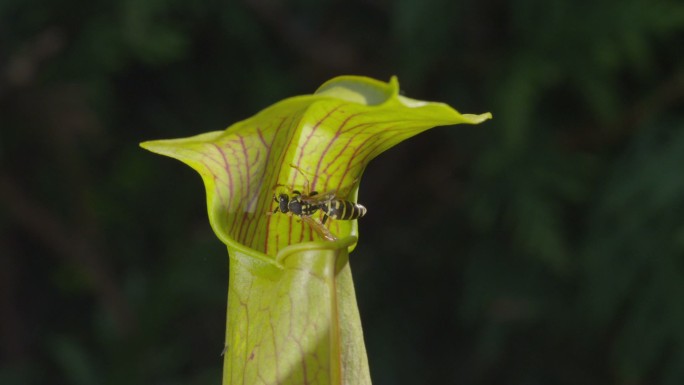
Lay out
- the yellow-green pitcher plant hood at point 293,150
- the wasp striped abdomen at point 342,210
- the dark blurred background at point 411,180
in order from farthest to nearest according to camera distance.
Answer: the dark blurred background at point 411,180, the wasp striped abdomen at point 342,210, the yellow-green pitcher plant hood at point 293,150

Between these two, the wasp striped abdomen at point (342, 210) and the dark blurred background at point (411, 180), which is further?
the dark blurred background at point (411, 180)

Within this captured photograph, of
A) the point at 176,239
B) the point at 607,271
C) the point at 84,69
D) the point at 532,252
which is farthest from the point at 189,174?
the point at 607,271

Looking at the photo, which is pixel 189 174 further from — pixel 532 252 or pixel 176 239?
pixel 532 252

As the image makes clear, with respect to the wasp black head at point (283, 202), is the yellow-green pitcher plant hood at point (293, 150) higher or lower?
higher

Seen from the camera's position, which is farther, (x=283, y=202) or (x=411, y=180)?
(x=411, y=180)

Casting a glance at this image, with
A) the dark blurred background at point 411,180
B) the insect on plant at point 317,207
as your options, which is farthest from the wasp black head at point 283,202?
the dark blurred background at point 411,180

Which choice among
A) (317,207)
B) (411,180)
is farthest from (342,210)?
(411,180)

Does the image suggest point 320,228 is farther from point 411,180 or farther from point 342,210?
point 411,180

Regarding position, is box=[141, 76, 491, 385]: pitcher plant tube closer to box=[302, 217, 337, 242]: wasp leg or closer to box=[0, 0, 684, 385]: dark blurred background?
box=[302, 217, 337, 242]: wasp leg

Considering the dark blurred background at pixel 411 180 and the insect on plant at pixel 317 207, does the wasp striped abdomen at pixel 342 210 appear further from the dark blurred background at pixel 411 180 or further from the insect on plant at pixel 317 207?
the dark blurred background at pixel 411 180
